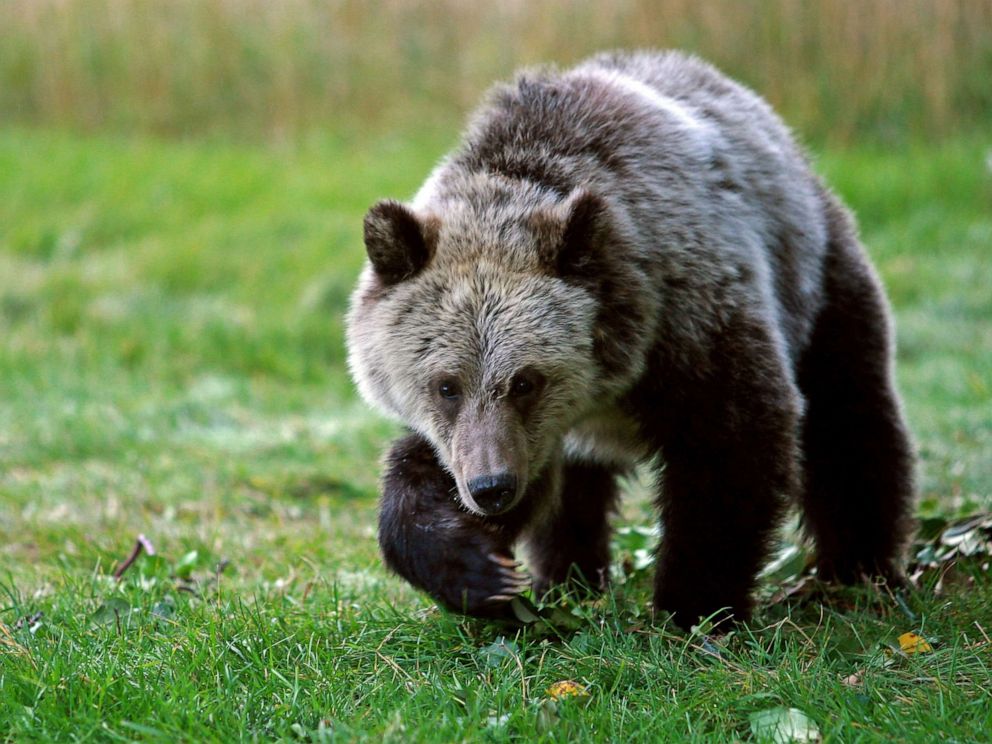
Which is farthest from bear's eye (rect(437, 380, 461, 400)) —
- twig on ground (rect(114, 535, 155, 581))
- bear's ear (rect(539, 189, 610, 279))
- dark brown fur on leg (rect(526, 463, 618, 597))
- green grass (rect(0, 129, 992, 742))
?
twig on ground (rect(114, 535, 155, 581))

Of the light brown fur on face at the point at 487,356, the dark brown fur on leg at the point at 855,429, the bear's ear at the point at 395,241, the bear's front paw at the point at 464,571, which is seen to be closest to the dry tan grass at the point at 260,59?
the dark brown fur on leg at the point at 855,429

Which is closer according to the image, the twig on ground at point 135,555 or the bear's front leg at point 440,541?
the bear's front leg at point 440,541

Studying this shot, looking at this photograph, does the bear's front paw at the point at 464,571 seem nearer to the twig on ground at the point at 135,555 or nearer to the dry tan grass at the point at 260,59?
the twig on ground at the point at 135,555

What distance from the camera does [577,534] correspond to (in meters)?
5.26

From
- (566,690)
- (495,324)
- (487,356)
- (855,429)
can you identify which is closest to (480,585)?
(566,690)

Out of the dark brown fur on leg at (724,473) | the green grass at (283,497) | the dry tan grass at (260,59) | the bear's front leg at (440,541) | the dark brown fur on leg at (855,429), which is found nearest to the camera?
the green grass at (283,497)

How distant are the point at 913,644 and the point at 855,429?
58.6 inches

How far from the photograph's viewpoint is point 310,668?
3.70m

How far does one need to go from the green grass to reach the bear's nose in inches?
16.3

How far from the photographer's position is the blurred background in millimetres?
6797

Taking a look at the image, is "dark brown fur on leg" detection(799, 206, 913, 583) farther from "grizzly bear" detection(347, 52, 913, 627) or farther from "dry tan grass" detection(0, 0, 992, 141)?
"dry tan grass" detection(0, 0, 992, 141)

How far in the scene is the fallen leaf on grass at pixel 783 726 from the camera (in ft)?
10.7

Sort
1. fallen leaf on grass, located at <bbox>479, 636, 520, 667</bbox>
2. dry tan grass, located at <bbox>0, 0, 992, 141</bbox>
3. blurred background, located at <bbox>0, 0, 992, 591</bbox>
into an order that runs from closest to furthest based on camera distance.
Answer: fallen leaf on grass, located at <bbox>479, 636, 520, 667</bbox> → blurred background, located at <bbox>0, 0, 992, 591</bbox> → dry tan grass, located at <bbox>0, 0, 992, 141</bbox>

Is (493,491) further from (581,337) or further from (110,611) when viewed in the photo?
(110,611)
